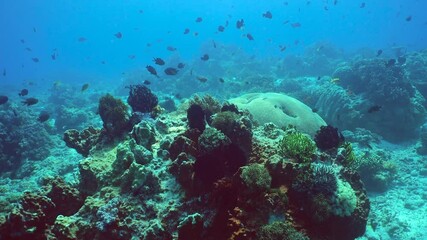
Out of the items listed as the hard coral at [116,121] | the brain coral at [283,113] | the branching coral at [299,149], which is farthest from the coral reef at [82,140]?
the brain coral at [283,113]

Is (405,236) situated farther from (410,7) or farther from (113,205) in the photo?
(410,7)

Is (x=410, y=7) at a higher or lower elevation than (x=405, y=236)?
higher

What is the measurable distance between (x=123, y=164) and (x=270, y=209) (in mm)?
2722

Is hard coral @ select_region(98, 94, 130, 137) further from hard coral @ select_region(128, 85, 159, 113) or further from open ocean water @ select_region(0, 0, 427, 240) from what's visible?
hard coral @ select_region(128, 85, 159, 113)

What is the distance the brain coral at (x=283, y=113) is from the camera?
36.5 feet

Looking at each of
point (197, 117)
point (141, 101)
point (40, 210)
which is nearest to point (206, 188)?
point (197, 117)

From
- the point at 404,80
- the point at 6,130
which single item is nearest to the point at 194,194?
the point at 6,130

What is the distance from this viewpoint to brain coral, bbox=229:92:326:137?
11.1 m

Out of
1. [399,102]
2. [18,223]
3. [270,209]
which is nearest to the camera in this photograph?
[270,209]

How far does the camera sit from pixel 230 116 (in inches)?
249

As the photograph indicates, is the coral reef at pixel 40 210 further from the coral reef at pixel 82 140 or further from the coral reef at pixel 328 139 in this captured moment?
the coral reef at pixel 328 139

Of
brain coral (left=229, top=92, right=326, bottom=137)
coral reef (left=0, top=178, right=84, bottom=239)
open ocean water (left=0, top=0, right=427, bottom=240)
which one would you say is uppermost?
brain coral (left=229, top=92, right=326, bottom=137)

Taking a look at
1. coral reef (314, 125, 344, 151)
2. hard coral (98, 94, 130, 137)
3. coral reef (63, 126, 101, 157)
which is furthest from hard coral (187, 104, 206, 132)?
coral reef (63, 126, 101, 157)

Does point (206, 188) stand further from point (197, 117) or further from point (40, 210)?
point (40, 210)
